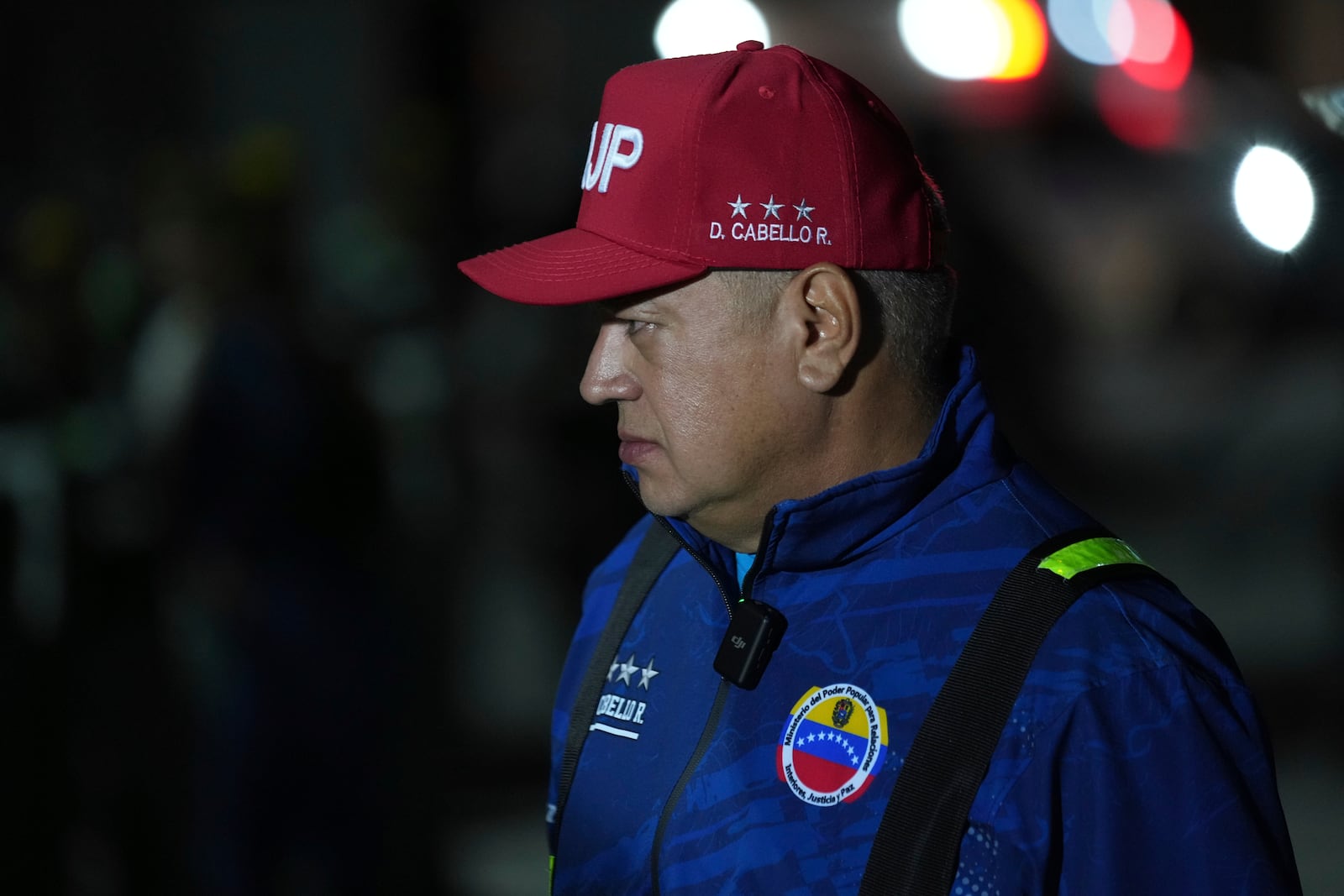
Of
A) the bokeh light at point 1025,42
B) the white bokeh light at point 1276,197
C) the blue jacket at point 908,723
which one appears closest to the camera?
the blue jacket at point 908,723

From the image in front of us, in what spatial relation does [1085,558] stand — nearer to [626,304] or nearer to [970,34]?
→ [626,304]

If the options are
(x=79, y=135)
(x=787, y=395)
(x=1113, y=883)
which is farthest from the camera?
(x=79, y=135)

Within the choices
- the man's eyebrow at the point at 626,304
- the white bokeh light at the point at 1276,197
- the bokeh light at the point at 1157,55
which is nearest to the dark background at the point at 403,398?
the white bokeh light at the point at 1276,197

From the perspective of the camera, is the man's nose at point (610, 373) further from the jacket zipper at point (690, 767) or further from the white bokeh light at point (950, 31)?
the white bokeh light at point (950, 31)

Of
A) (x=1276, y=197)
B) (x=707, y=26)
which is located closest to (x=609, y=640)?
(x=1276, y=197)

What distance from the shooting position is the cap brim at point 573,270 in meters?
1.58

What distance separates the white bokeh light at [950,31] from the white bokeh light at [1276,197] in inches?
253

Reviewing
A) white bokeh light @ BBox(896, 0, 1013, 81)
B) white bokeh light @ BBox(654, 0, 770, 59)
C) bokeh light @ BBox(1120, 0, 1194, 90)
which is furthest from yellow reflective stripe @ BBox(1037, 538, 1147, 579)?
bokeh light @ BBox(1120, 0, 1194, 90)

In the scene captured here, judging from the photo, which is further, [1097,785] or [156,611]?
[156,611]

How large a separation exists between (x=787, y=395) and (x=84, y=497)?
15.1ft

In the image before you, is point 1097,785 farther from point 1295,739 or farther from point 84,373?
point 84,373

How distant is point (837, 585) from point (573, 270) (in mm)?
493

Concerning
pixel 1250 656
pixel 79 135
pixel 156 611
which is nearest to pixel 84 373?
pixel 156 611

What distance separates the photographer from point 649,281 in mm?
1576
